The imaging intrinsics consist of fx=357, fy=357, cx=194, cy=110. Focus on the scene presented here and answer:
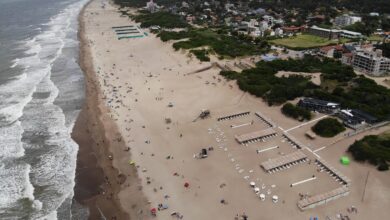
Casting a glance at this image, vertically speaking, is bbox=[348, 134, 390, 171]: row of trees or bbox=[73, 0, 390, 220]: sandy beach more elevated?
bbox=[348, 134, 390, 171]: row of trees

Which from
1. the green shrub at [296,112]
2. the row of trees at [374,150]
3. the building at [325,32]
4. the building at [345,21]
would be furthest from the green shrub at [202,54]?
the building at [345,21]

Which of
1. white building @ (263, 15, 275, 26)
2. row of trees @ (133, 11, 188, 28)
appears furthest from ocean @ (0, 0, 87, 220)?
white building @ (263, 15, 275, 26)

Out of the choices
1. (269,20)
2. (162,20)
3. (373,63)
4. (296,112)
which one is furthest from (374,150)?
(162,20)

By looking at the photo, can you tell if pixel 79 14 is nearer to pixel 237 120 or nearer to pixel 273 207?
pixel 237 120

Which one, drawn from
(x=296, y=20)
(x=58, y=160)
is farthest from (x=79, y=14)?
(x=58, y=160)

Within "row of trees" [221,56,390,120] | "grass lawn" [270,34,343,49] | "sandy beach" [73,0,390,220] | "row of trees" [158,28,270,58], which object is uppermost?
"row of trees" [221,56,390,120]

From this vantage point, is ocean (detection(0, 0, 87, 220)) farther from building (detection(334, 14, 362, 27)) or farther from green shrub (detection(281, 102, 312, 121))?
building (detection(334, 14, 362, 27))
